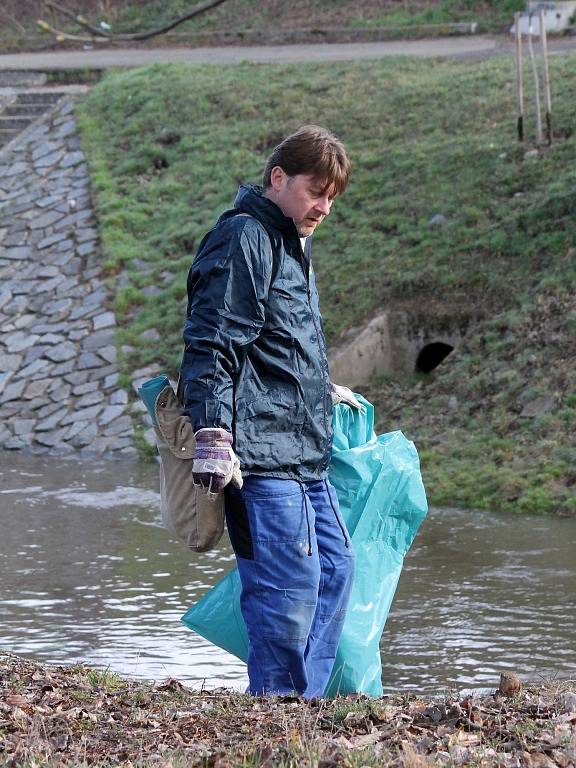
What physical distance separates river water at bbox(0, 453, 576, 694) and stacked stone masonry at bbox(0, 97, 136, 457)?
7.09 feet

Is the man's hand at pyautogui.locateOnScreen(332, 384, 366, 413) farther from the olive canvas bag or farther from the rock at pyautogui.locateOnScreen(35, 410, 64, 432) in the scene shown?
the rock at pyautogui.locateOnScreen(35, 410, 64, 432)

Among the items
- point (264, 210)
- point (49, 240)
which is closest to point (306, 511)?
point (264, 210)

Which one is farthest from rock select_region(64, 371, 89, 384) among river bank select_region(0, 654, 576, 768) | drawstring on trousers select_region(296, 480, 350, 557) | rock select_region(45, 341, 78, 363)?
drawstring on trousers select_region(296, 480, 350, 557)

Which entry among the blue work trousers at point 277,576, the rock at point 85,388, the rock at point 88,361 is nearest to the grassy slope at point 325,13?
the rock at point 88,361

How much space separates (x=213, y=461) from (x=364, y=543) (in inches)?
40.8

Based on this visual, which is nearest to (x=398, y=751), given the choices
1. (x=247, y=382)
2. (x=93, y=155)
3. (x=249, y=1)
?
(x=247, y=382)

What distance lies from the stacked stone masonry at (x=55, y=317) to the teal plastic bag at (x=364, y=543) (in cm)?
635

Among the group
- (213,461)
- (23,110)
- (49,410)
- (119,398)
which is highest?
(213,461)

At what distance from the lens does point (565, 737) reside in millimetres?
3820

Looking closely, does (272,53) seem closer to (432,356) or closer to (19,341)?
(19,341)

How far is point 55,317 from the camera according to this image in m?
13.5

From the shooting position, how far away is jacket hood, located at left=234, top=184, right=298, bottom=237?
4.44 m

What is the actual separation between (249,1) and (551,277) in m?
17.6

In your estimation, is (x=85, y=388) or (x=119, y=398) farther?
(x=85, y=388)
